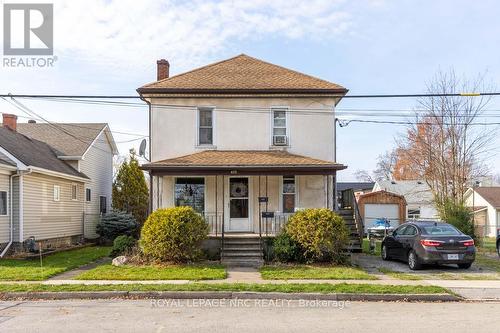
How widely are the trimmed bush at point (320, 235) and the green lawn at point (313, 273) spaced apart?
59 centimetres

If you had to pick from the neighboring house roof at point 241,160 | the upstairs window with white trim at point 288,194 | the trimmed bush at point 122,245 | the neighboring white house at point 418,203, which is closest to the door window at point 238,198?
the neighboring house roof at point 241,160

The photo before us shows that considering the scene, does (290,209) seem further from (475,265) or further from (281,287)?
(281,287)

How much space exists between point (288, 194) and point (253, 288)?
8.17m

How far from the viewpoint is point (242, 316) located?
335 inches

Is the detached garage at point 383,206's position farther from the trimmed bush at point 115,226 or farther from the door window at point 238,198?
the door window at point 238,198

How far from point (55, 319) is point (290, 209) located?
37.4 ft

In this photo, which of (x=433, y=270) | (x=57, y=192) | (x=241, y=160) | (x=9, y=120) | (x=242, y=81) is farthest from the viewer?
(x=9, y=120)

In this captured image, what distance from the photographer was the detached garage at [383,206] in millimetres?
40938

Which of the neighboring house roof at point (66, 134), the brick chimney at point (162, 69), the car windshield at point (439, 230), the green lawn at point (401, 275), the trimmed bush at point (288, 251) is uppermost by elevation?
the brick chimney at point (162, 69)

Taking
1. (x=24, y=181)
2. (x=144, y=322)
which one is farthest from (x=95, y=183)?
(x=144, y=322)

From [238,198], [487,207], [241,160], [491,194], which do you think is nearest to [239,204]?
[238,198]

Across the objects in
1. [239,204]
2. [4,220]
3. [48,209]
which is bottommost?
[4,220]

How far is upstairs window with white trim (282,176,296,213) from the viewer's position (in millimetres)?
18500

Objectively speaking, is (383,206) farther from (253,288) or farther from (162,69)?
(253,288)
